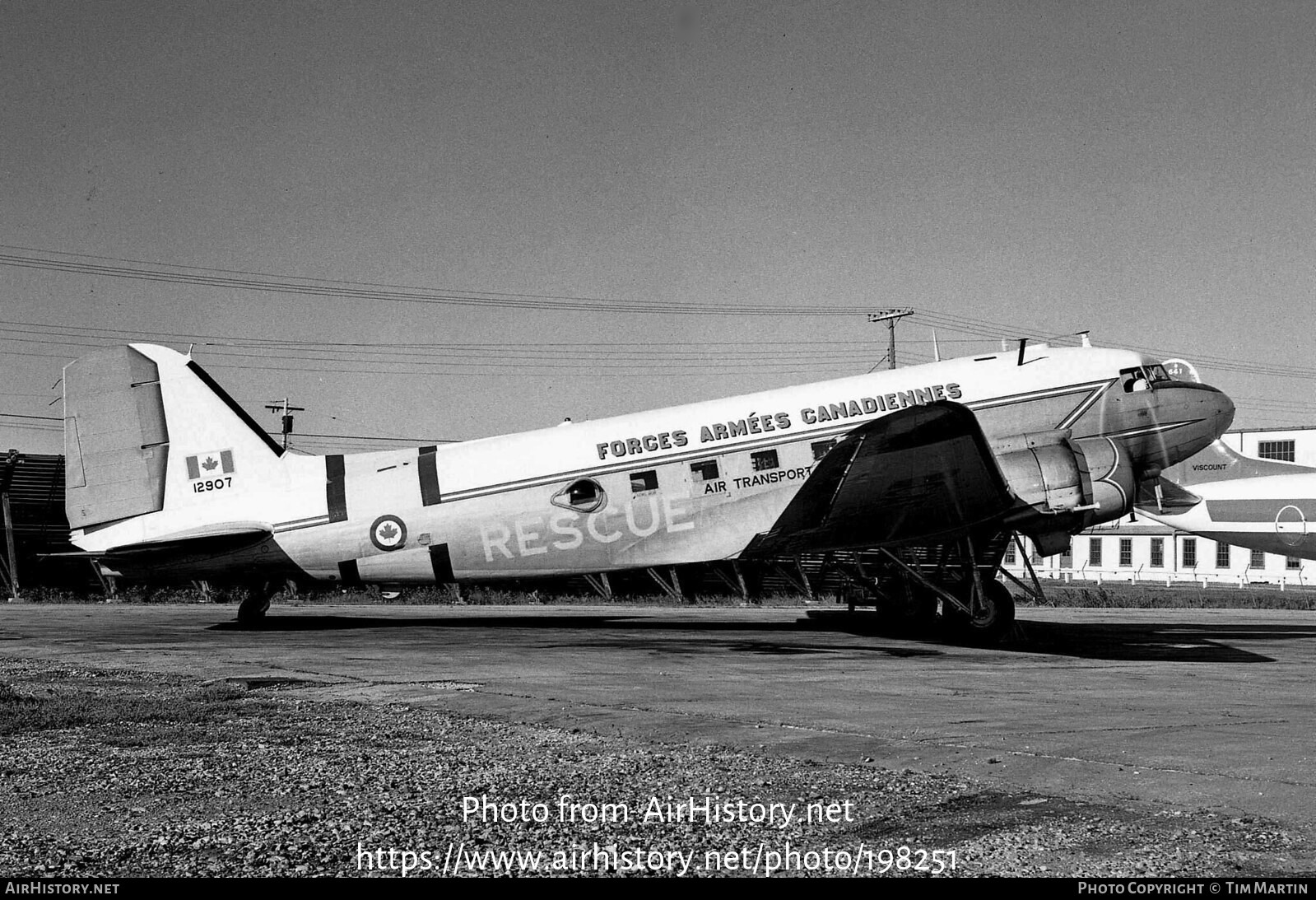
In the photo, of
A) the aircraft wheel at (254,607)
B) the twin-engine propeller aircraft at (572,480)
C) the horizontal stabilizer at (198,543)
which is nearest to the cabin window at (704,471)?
the twin-engine propeller aircraft at (572,480)

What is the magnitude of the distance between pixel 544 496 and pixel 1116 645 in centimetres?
997

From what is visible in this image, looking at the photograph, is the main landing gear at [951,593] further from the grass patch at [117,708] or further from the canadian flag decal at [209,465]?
the canadian flag decal at [209,465]

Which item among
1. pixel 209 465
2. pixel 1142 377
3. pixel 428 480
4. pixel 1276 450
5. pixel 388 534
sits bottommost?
pixel 1276 450

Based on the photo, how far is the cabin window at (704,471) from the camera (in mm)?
19594

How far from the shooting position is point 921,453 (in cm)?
1669

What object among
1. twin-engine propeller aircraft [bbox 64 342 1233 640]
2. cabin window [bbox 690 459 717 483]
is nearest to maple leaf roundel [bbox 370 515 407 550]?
twin-engine propeller aircraft [bbox 64 342 1233 640]

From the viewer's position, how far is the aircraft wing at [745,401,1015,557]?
1620cm

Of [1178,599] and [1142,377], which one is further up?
[1142,377]

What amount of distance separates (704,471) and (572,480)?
7.72ft

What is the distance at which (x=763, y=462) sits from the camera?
64.4ft

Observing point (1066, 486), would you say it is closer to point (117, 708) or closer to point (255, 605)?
point (117, 708)

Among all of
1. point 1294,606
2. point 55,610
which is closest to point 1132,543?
point 1294,606

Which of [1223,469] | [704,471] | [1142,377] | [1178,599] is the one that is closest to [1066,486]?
[1142,377]

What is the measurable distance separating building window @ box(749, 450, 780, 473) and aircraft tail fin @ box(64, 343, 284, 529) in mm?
8755
